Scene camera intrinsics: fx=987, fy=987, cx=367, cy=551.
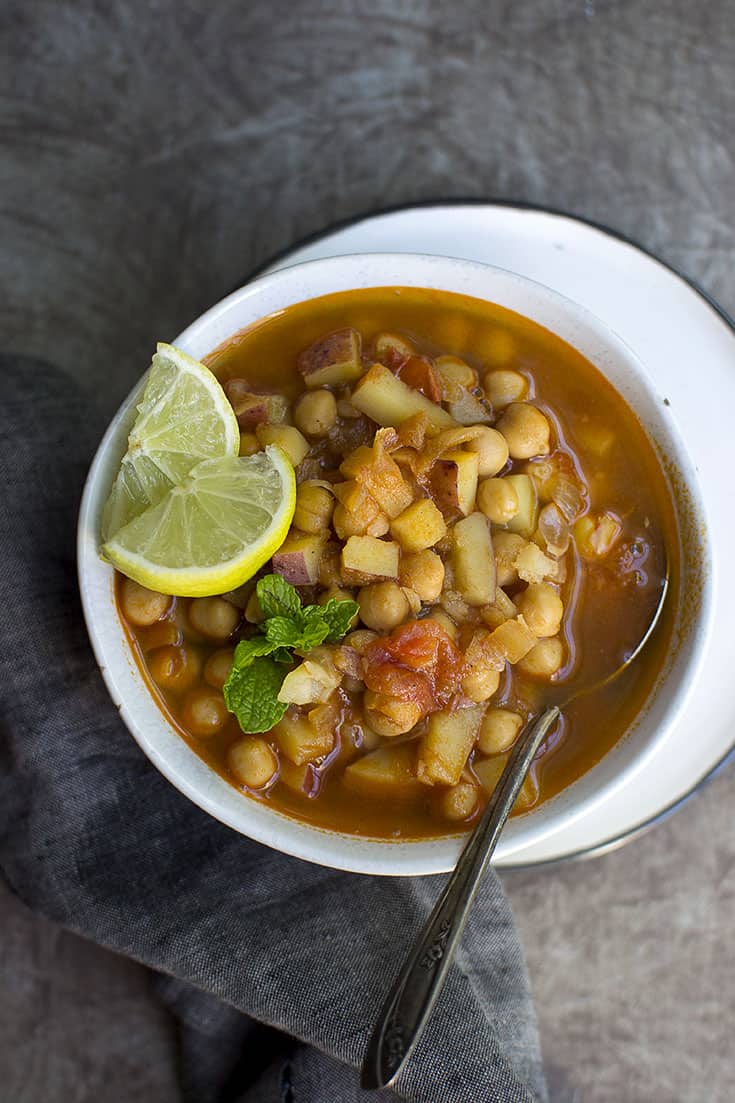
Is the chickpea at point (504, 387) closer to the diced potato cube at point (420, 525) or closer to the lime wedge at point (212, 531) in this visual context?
the diced potato cube at point (420, 525)

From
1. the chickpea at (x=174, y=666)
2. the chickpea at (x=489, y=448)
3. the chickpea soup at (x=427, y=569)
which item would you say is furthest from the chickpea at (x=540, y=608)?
the chickpea at (x=174, y=666)

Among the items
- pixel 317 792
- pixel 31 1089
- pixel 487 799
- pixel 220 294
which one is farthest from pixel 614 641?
pixel 31 1089

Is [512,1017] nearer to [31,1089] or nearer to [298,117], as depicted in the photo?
[31,1089]

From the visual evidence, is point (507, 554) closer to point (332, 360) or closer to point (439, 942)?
point (332, 360)

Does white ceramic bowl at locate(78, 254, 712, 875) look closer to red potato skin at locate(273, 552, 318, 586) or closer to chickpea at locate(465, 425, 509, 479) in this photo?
chickpea at locate(465, 425, 509, 479)

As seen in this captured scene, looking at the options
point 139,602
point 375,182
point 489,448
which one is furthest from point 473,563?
point 375,182
